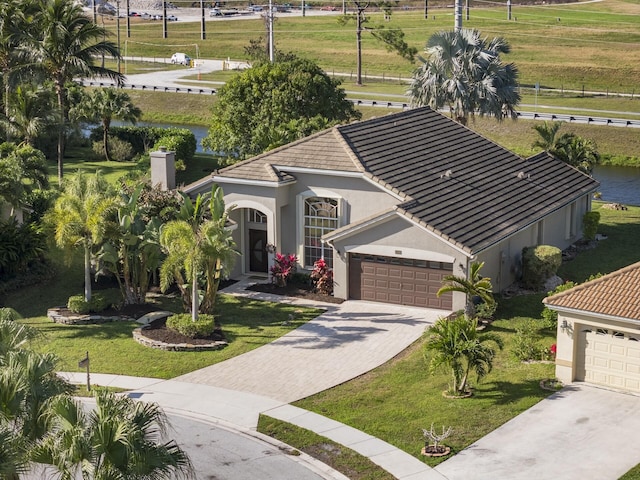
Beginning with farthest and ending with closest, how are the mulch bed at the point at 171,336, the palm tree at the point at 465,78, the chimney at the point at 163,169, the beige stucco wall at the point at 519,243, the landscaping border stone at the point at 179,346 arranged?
1. the palm tree at the point at 465,78
2. the chimney at the point at 163,169
3. the beige stucco wall at the point at 519,243
4. the mulch bed at the point at 171,336
5. the landscaping border stone at the point at 179,346

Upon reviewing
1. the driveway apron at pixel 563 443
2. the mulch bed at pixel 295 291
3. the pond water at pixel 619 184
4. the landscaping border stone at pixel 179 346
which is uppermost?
the pond water at pixel 619 184

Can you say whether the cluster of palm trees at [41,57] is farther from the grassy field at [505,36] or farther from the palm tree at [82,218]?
the grassy field at [505,36]

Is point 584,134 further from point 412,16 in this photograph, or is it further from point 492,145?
point 412,16

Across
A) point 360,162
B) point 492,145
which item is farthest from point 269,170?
point 492,145

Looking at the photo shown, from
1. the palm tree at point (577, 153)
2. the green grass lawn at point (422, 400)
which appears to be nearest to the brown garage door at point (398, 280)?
the green grass lawn at point (422, 400)

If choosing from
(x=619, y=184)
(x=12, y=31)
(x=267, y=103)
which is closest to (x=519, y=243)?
(x=267, y=103)

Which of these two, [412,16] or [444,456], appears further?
[412,16]

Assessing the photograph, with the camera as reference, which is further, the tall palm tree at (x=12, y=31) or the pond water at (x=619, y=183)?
the pond water at (x=619, y=183)
